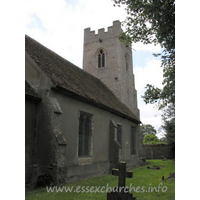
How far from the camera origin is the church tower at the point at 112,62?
2123 cm

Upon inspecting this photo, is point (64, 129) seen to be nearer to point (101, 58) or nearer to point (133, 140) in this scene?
point (133, 140)

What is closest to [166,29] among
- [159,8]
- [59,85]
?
[159,8]

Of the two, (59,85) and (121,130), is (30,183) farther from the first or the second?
(121,130)

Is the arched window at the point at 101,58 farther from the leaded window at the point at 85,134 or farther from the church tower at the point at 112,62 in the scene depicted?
the leaded window at the point at 85,134

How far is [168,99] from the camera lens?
11.0 meters

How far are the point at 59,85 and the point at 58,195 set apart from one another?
14.9 ft

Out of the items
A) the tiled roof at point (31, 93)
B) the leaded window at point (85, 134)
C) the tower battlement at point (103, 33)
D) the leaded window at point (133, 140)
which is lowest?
the leaded window at point (133, 140)

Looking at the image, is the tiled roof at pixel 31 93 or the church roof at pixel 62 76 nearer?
the tiled roof at pixel 31 93

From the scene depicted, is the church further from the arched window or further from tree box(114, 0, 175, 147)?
the arched window

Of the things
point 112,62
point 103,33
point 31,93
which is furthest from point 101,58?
point 31,93

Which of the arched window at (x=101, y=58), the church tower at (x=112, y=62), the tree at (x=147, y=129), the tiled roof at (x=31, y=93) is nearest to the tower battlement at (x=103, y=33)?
the church tower at (x=112, y=62)

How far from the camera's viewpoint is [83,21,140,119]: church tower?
2123 cm

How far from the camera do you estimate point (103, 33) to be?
23.4 meters

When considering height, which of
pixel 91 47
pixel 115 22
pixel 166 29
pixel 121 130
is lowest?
pixel 121 130
